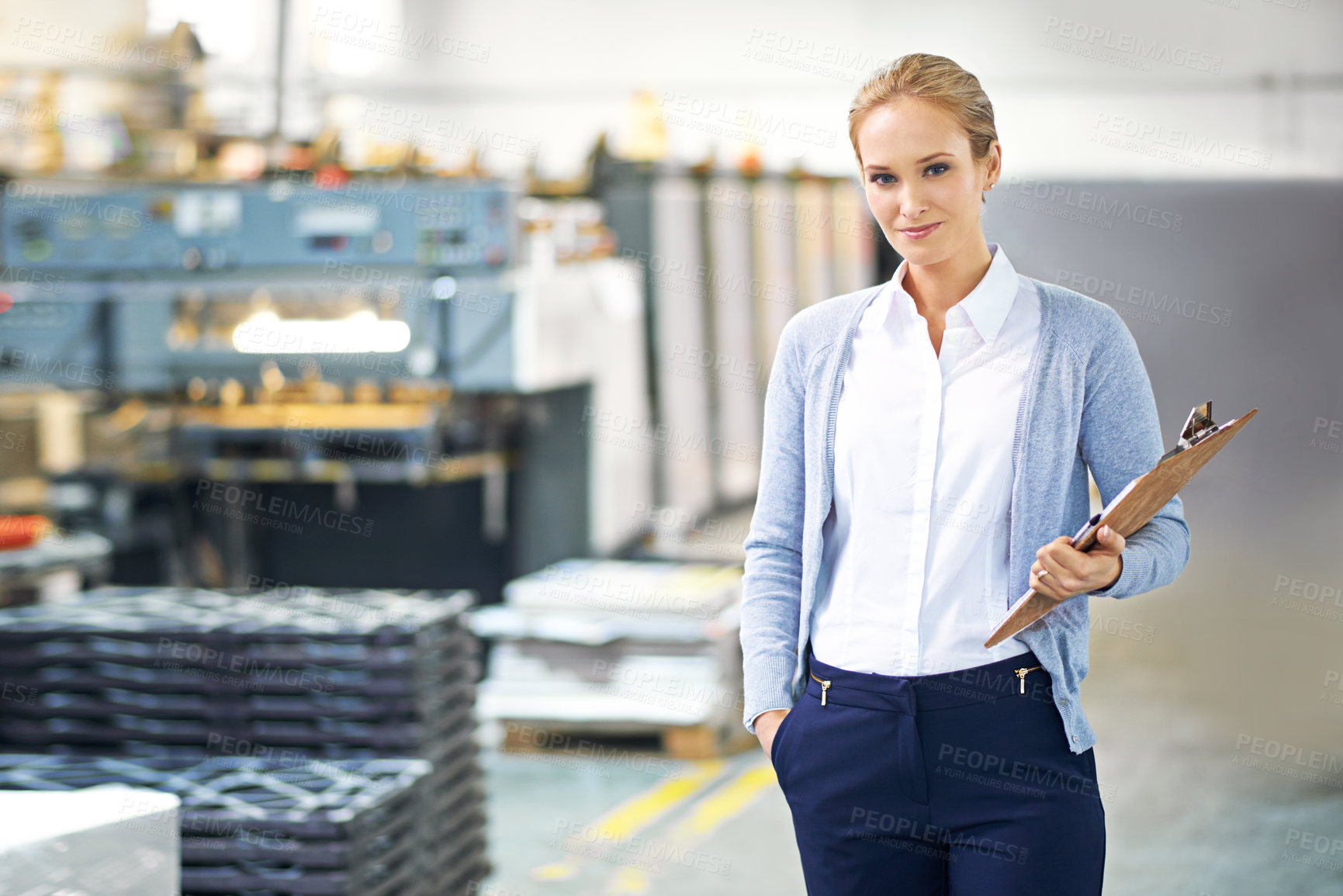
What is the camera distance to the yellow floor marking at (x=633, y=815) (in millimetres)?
3596

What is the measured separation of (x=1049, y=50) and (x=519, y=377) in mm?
5180

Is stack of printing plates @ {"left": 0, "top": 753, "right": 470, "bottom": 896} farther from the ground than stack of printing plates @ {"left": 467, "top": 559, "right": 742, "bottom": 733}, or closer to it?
farther from the ground

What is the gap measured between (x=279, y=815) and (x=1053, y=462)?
1597 mm

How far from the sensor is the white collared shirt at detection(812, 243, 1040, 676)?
4.50 ft

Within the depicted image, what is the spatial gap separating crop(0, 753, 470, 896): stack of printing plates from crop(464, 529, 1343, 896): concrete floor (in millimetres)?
926

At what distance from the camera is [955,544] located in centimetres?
138

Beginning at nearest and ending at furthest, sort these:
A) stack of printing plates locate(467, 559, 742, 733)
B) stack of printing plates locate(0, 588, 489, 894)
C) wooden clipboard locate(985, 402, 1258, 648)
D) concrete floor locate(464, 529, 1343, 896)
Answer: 1. wooden clipboard locate(985, 402, 1258, 648)
2. stack of printing plates locate(0, 588, 489, 894)
3. concrete floor locate(464, 529, 1343, 896)
4. stack of printing plates locate(467, 559, 742, 733)

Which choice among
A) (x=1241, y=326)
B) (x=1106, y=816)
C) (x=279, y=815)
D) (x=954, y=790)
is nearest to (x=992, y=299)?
(x=954, y=790)

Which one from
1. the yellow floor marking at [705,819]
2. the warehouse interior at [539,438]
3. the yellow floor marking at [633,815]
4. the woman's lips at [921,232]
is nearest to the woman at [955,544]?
the woman's lips at [921,232]

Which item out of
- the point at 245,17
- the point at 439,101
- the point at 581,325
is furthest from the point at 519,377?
the point at 439,101

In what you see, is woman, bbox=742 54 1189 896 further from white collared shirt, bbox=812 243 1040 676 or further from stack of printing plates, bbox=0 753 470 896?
stack of printing plates, bbox=0 753 470 896

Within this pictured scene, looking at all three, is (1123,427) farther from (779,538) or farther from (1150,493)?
(779,538)

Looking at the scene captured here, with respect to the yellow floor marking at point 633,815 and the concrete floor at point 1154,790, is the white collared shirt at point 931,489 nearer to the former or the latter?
the concrete floor at point 1154,790

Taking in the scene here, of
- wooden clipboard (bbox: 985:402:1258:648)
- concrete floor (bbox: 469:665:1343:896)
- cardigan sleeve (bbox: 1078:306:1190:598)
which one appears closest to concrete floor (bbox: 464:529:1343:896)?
concrete floor (bbox: 469:665:1343:896)
